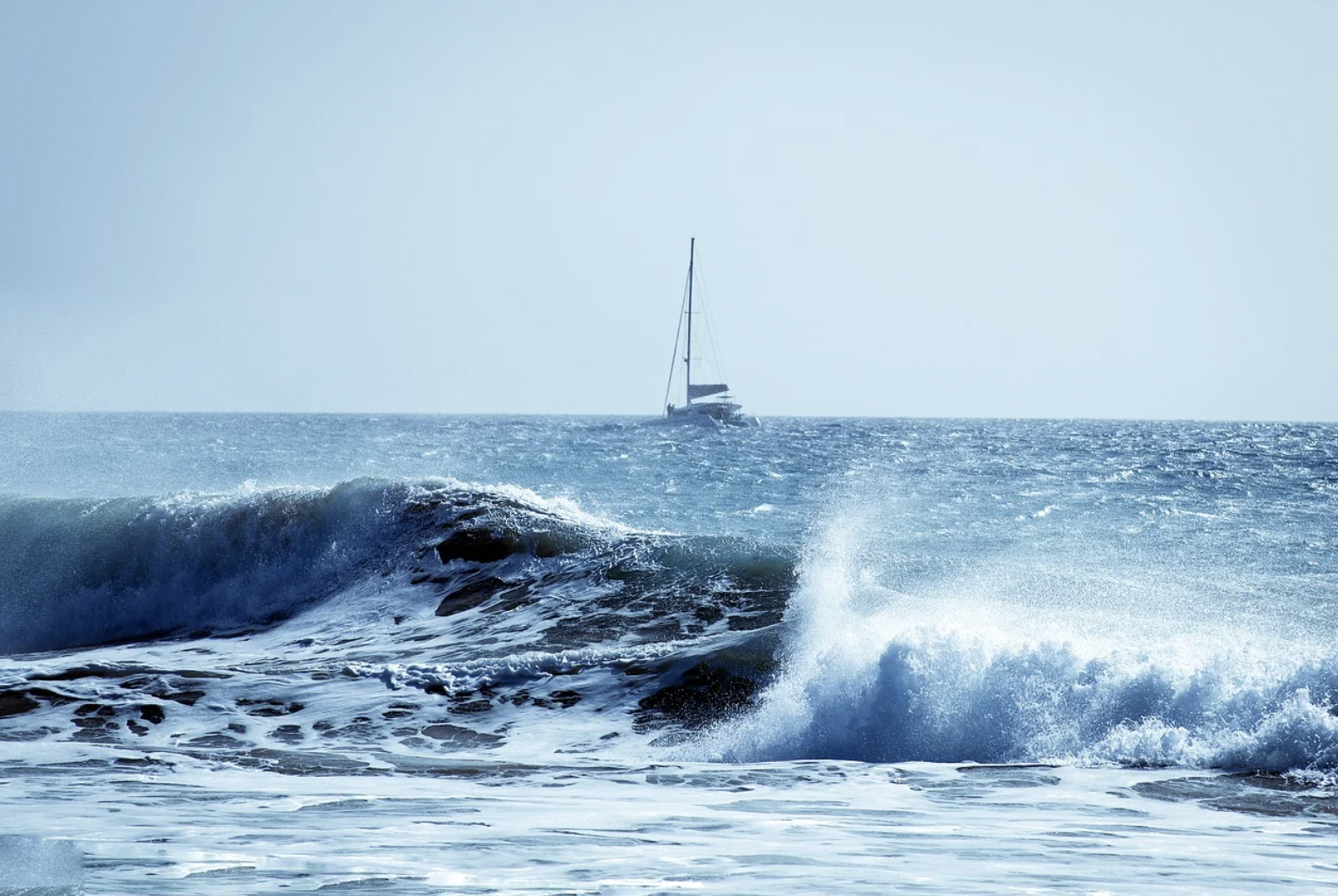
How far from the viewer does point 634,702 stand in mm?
10188

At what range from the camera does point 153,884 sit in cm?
515

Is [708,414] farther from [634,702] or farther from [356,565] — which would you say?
[634,702]

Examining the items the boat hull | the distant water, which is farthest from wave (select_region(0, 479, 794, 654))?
the boat hull

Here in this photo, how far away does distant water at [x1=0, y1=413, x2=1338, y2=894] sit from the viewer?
582 cm

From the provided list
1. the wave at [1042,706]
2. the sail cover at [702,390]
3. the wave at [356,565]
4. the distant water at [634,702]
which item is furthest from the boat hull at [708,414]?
the wave at [1042,706]

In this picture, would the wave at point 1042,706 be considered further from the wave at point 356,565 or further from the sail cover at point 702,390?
the sail cover at point 702,390

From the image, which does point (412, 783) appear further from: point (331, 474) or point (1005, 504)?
point (331, 474)

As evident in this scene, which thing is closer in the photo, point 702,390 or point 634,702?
point 634,702

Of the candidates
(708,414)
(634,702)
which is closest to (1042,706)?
(634,702)

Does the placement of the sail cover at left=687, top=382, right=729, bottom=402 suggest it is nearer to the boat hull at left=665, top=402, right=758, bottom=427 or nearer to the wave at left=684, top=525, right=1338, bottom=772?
the boat hull at left=665, top=402, right=758, bottom=427

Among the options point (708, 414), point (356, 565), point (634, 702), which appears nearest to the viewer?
point (634, 702)

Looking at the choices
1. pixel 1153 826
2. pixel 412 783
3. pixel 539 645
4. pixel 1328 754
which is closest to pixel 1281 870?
pixel 1153 826

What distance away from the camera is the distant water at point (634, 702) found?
5.82 meters

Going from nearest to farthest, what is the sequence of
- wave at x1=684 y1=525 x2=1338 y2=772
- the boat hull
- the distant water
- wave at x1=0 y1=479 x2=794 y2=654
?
the distant water → wave at x1=684 y1=525 x2=1338 y2=772 → wave at x1=0 y1=479 x2=794 y2=654 → the boat hull
